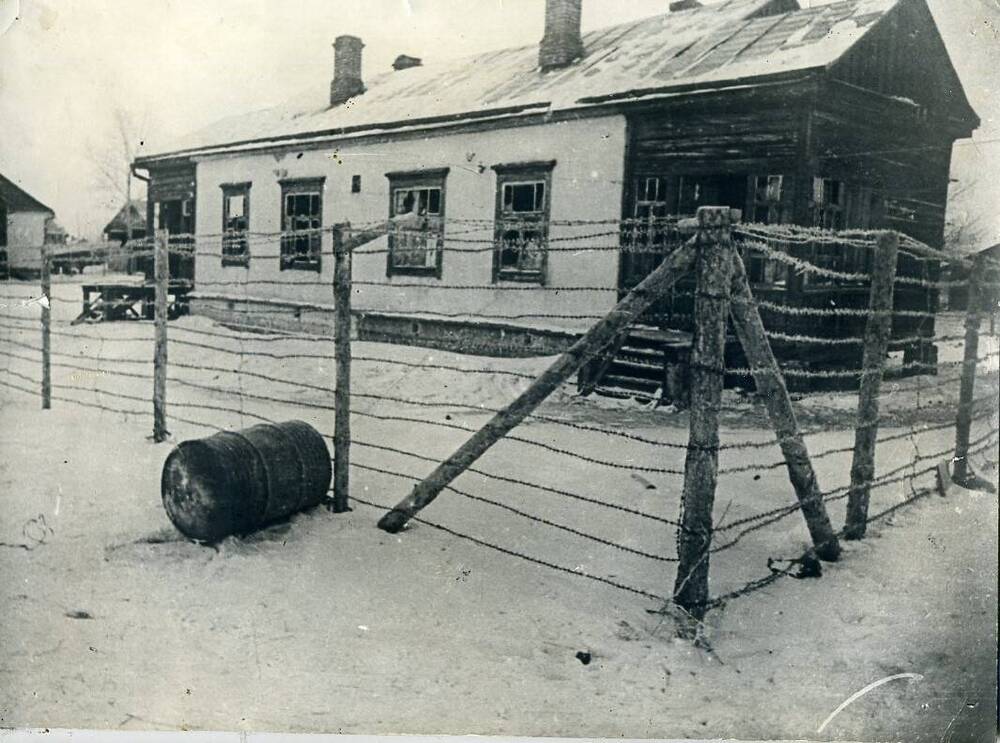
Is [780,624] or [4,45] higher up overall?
[4,45]

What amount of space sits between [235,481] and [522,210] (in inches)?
279

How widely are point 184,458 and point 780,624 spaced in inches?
125

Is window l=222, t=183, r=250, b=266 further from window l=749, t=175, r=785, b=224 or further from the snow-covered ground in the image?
the snow-covered ground

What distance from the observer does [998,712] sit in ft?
12.1

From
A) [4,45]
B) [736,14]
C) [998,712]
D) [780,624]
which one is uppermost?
[736,14]

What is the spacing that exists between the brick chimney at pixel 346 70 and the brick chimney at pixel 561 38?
2.45m

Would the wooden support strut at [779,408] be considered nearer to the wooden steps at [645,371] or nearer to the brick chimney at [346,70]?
the brick chimney at [346,70]

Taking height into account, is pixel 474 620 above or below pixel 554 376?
below

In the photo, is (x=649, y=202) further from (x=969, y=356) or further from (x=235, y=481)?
(x=235, y=481)

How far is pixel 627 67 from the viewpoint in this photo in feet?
31.2

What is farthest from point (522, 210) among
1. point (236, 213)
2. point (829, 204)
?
point (236, 213)

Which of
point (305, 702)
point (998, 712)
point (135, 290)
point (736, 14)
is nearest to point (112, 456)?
point (305, 702)

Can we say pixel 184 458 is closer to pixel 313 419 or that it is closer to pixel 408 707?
pixel 408 707

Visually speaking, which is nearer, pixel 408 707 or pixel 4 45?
pixel 408 707
